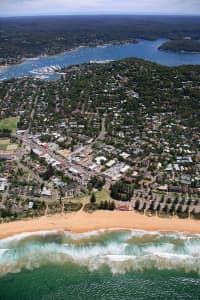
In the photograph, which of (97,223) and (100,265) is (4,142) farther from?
(100,265)

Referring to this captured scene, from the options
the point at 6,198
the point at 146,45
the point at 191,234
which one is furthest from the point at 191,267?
the point at 146,45

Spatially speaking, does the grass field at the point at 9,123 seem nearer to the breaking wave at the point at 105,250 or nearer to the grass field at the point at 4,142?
the grass field at the point at 4,142

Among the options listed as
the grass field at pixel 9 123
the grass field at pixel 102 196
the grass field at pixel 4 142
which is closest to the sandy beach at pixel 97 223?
the grass field at pixel 102 196

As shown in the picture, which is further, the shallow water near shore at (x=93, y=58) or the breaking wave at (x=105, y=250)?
the shallow water near shore at (x=93, y=58)

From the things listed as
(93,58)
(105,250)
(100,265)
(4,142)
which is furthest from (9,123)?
(93,58)

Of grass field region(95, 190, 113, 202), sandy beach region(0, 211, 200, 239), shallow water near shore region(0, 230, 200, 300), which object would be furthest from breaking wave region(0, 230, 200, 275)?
grass field region(95, 190, 113, 202)
